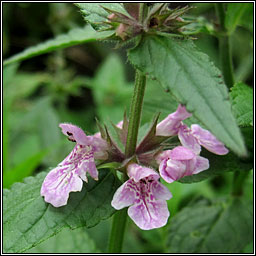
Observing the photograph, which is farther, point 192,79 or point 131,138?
point 131,138

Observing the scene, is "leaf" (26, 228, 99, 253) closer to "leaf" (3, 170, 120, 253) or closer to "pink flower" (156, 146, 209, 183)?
"leaf" (3, 170, 120, 253)

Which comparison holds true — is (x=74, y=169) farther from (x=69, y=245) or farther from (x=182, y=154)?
(x=69, y=245)

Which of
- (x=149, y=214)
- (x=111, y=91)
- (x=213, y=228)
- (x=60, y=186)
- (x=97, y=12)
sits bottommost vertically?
(x=213, y=228)

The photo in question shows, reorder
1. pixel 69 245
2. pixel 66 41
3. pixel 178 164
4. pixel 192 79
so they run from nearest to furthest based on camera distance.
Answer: pixel 192 79, pixel 178 164, pixel 66 41, pixel 69 245

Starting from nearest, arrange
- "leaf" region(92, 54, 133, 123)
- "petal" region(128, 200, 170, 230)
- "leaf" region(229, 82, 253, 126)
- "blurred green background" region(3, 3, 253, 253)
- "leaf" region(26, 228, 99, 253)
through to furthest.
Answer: "petal" region(128, 200, 170, 230), "leaf" region(229, 82, 253, 126), "leaf" region(26, 228, 99, 253), "blurred green background" region(3, 3, 253, 253), "leaf" region(92, 54, 133, 123)

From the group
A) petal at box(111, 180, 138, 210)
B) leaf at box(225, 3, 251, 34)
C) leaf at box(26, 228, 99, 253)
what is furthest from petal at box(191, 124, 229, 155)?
leaf at box(26, 228, 99, 253)

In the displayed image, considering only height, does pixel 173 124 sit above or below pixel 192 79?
below

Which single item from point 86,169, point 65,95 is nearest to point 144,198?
point 86,169

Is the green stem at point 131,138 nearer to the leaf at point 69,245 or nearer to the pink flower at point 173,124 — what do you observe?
the pink flower at point 173,124
